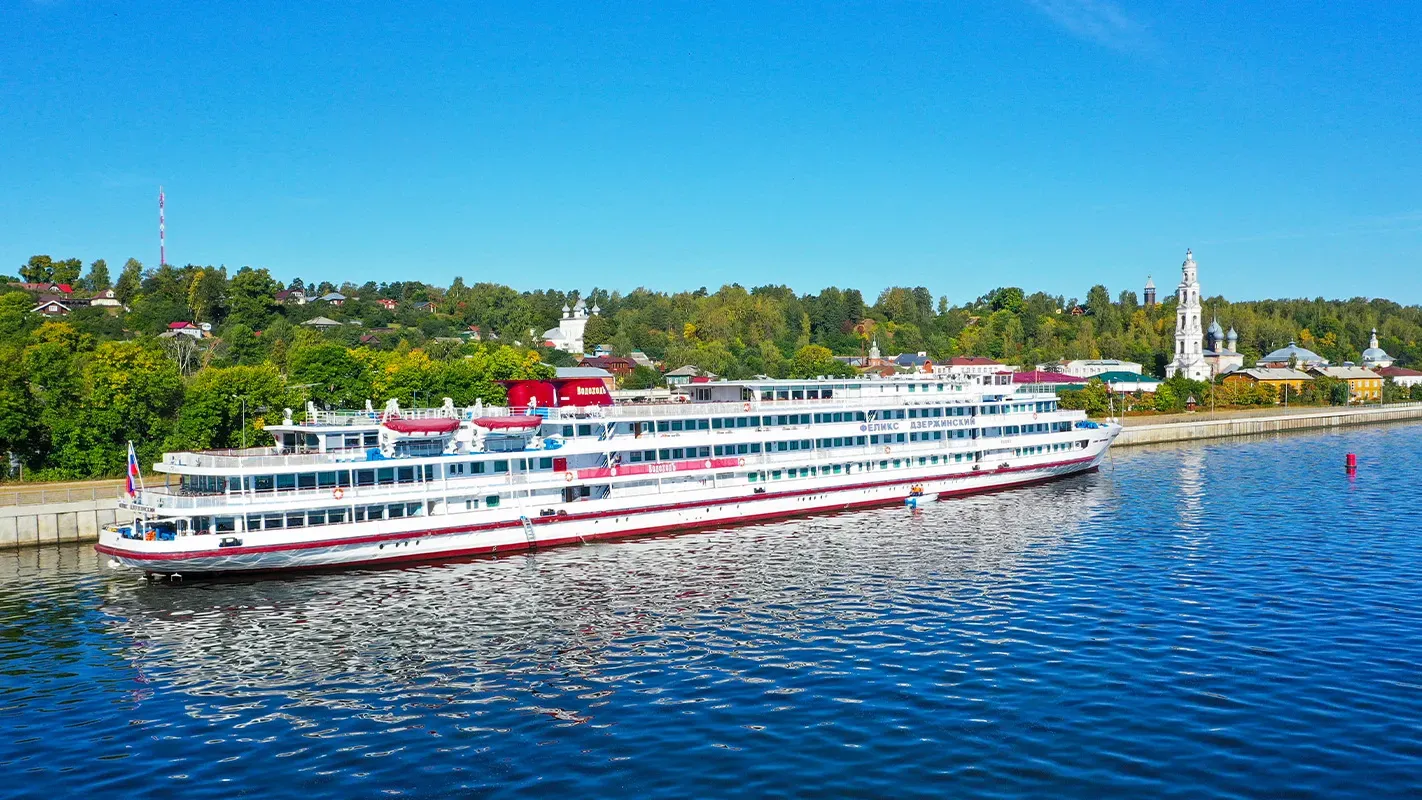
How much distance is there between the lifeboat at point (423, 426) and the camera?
52344 mm

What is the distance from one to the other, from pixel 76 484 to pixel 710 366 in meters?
109

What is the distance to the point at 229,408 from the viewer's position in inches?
3108

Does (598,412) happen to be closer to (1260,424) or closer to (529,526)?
(529,526)

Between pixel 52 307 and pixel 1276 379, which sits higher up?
pixel 52 307

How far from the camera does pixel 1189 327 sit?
18938 centimetres

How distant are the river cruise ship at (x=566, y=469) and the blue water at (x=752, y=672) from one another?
228 centimetres

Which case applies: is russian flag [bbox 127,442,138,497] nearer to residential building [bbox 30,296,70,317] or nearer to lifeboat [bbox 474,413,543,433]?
lifeboat [bbox 474,413,543,433]

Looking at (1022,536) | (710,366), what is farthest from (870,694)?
(710,366)

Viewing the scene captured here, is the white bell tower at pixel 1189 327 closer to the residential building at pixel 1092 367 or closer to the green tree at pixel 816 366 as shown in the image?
the residential building at pixel 1092 367

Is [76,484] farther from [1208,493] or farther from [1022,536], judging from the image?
[1208,493]

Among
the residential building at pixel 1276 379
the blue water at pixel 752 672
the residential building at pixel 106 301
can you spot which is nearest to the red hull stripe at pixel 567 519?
the blue water at pixel 752 672

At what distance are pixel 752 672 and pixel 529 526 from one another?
79.9ft

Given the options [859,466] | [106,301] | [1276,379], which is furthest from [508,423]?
[1276,379]

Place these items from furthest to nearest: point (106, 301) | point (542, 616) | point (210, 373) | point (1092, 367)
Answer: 1. point (1092, 367)
2. point (106, 301)
3. point (210, 373)
4. point (542, 616)
